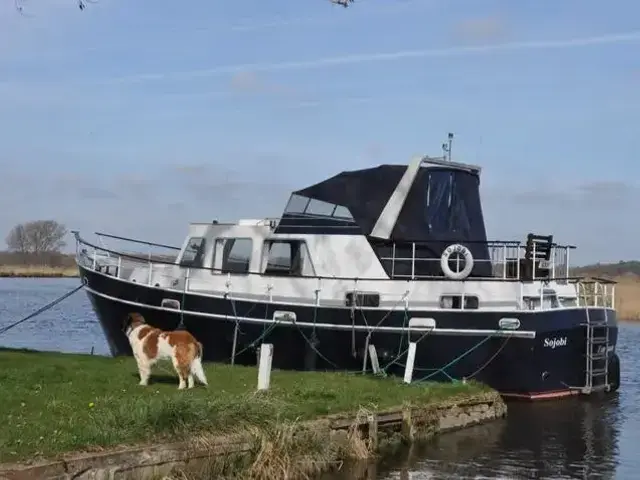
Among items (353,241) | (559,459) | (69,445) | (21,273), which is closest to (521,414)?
(559,459)

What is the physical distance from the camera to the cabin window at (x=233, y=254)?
2106 cm

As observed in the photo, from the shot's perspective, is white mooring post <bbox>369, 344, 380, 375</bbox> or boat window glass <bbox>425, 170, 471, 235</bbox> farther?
boat window glass <bbox>425, 170, 471, 235</bbox>

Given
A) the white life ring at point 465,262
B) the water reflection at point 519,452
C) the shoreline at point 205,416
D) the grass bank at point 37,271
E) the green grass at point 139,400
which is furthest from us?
the grass bank at point 37,271

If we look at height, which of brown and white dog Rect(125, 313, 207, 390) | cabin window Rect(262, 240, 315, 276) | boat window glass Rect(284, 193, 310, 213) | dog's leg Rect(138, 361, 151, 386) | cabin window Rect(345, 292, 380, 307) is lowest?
dog's leg Rect(138, 361, 151, 386)

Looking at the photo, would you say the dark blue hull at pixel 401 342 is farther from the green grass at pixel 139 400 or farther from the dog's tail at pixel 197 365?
the dog's tail at pixel 197 365

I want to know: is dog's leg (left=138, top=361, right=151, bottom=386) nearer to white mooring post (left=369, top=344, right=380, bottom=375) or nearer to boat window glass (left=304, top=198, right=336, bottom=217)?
white mooring post (left=369, top=344, right=380, bottom=375)

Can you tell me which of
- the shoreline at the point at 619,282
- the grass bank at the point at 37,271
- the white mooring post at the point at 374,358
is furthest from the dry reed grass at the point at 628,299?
the grass bank at the point at 37,271

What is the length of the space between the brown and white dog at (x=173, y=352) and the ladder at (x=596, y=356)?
361 inches

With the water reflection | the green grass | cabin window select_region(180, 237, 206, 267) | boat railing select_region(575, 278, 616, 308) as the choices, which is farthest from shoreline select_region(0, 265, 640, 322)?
the green grass

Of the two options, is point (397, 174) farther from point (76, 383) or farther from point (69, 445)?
point (69, 445)

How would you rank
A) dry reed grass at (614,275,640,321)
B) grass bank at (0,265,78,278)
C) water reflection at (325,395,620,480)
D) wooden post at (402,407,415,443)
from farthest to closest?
1. grass bank at (0,265,78,278)
2. dry reed grass at (614,275,640,321)
3. wooden post at (402,407,415,443)
4. water reflection at (325,395,620,480)

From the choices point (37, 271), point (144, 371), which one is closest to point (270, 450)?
point (144, 371)

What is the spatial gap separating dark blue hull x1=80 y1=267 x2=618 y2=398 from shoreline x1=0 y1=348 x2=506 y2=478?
2.01 m

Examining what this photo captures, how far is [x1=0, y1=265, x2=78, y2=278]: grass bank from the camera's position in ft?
314
